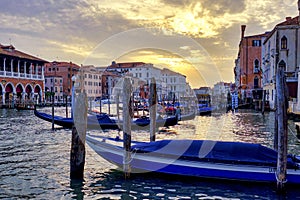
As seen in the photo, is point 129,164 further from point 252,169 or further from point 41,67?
point 41,67

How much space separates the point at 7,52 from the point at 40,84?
642 cm

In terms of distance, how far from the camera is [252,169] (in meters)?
5.73

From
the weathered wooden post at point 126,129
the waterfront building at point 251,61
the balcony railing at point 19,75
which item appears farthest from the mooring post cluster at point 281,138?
the waterfront building at point 251,61

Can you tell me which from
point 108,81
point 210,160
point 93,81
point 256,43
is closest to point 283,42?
point 256,43

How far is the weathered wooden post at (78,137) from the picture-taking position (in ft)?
19.7

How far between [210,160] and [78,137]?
2542mm

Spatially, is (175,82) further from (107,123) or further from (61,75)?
(107,123)

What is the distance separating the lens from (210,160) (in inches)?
Result: 232

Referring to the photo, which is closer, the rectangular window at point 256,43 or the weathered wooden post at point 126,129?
the weathered wooden post at point 126,129

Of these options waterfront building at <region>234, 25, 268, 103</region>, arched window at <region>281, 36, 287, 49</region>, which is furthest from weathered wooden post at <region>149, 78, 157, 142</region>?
waterfront building at <region>234, 25, 268, 103</region>

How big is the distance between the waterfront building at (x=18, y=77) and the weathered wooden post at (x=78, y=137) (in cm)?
2764

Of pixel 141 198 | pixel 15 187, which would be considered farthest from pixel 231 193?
pixel 15 187

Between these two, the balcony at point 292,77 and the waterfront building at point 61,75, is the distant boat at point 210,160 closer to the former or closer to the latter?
the balcony at point 292,77

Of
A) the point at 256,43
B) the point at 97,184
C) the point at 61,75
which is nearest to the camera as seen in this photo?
the point at 97,184
